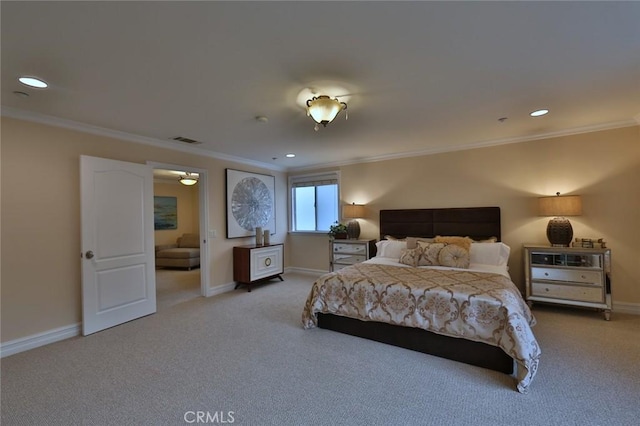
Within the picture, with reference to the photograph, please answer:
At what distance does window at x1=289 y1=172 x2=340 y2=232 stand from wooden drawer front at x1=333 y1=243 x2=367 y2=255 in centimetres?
84

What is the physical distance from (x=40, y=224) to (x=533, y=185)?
6.33m

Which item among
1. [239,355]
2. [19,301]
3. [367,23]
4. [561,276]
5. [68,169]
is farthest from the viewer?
[561,276]

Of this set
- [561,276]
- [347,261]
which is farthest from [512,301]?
[347,261]

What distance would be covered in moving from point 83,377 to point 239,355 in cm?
128

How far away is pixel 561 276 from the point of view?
11.9 feet

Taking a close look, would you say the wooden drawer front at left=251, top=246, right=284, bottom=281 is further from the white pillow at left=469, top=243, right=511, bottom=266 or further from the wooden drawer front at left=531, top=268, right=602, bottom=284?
the wooden drawer front at left=531, top=268, right=602, bottom=284

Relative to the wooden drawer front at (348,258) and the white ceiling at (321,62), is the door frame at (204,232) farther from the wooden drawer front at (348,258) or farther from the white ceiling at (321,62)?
the wooden drawer front at (348,258)

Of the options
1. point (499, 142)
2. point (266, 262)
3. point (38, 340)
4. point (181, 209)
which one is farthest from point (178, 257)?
point (499, 142)

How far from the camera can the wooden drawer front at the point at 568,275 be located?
11.4 feet

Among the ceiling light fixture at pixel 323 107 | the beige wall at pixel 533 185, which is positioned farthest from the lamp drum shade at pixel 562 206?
the ceiling light fixture at pixel 323 107

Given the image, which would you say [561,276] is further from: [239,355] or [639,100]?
[239,355]

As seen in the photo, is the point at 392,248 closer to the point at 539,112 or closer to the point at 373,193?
the point at 373,193

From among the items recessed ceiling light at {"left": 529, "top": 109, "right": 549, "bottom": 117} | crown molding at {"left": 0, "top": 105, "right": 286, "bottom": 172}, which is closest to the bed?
recessed ceiling light at {"left": 529, "top": 109, "right": 549, "bottom": 117}

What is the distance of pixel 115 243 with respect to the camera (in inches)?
139
